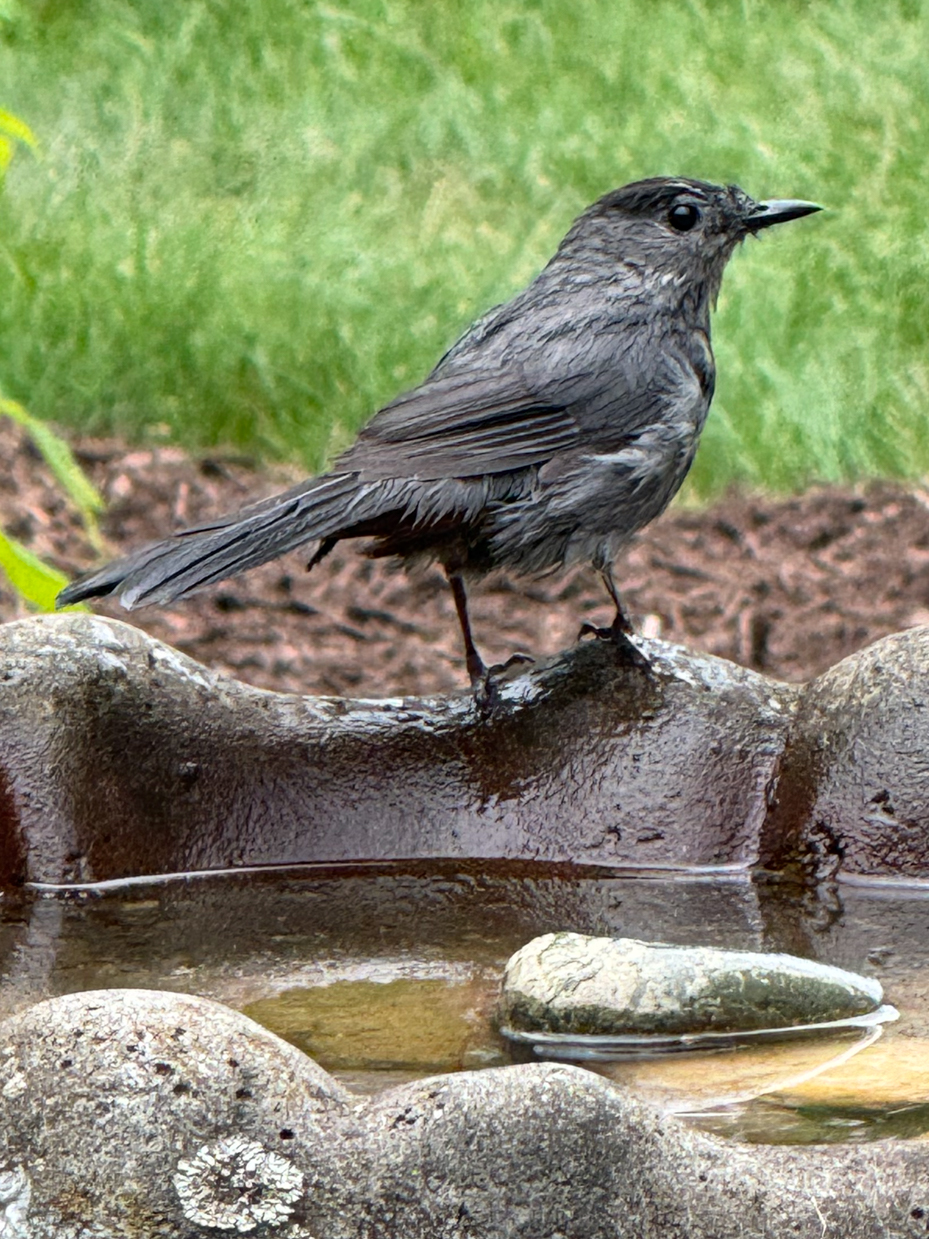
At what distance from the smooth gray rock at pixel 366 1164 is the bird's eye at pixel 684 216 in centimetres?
274

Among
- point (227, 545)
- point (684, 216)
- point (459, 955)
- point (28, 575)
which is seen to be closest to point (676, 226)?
point (684, 216)

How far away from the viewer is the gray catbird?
4.13m

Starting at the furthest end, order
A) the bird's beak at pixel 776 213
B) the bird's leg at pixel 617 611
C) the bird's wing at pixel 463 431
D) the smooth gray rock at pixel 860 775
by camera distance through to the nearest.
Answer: the bird's beak at pixel 776 213
the bird's leg at pixel 617 611
the bird's wing at pixel 463 431
the smooth gray rock at pixel 860 775

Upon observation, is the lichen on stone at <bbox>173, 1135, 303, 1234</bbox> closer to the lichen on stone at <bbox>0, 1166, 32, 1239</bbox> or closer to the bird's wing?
the lichen on stone at <bbox>0, 1166, 32, 1239</bbox>

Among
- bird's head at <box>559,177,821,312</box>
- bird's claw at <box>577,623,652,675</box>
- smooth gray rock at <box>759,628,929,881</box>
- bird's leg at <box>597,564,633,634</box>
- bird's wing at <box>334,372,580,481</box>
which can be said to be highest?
bird's head at <box>559,177,821,312</box>

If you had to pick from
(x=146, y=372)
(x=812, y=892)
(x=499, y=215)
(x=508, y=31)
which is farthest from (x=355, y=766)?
(x=508, y=31)

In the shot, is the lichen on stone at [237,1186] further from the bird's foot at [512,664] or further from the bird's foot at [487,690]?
the bird's foot at [512,664]

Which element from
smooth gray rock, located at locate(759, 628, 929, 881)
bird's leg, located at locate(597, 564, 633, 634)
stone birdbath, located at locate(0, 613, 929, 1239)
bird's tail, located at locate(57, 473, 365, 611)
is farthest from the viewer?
bird's leg, located at locate(597, 564, 633, 634)

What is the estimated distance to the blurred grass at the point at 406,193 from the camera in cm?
691

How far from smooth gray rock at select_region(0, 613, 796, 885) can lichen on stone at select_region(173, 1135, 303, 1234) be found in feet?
5.59

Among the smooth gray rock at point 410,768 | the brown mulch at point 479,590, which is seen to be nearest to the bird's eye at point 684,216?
the smooth gray rock at point 410,768

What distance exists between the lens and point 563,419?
4.34 metres

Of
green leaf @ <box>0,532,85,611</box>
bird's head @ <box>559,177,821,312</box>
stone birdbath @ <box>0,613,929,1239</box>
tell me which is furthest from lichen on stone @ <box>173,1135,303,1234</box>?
bird's head @ <box>559,177,821,312</box>

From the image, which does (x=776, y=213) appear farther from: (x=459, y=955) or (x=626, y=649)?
(x=459, y=955)
